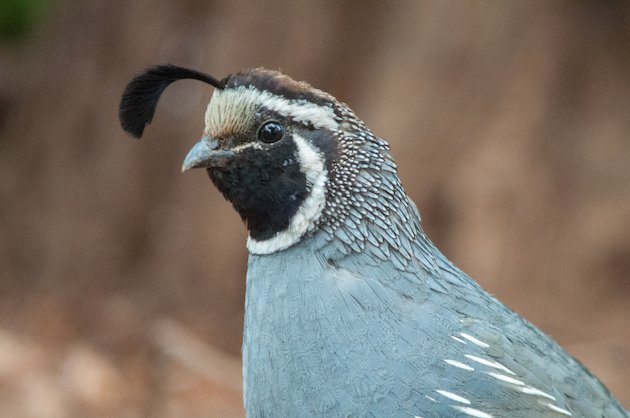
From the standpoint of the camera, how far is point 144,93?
3133 millimetres

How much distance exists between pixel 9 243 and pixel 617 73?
16.2ft

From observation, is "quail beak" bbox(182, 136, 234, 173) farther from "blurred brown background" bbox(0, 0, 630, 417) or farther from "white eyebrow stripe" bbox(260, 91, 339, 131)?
"blurred brown background" bbox(0, 0, 630, 417)

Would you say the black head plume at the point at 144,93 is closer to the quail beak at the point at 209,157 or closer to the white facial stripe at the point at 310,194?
the quail beak at the point at 209,157

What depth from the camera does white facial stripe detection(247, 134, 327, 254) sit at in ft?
9.65

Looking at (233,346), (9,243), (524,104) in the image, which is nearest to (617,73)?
(524,104)

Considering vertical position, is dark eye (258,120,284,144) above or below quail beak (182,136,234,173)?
above

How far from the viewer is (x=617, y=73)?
21.5 ft

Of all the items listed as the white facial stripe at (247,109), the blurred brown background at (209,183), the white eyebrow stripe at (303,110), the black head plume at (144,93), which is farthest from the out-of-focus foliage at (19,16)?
the white eyebrow stripe at (303,110)

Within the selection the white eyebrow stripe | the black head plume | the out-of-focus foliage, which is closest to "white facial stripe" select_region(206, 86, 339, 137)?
the white eyebrow stripe

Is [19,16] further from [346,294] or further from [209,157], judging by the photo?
[346,294]

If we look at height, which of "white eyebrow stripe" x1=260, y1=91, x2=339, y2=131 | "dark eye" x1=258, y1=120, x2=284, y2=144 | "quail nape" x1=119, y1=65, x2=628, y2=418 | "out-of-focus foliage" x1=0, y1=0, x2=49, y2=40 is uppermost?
"out-of-focus foliage" x1=0, y1=0, x2=49, y2=40

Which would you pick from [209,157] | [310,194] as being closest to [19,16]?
[209,157]

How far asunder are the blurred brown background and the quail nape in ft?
11.3

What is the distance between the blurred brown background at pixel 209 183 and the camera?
6411 mm
